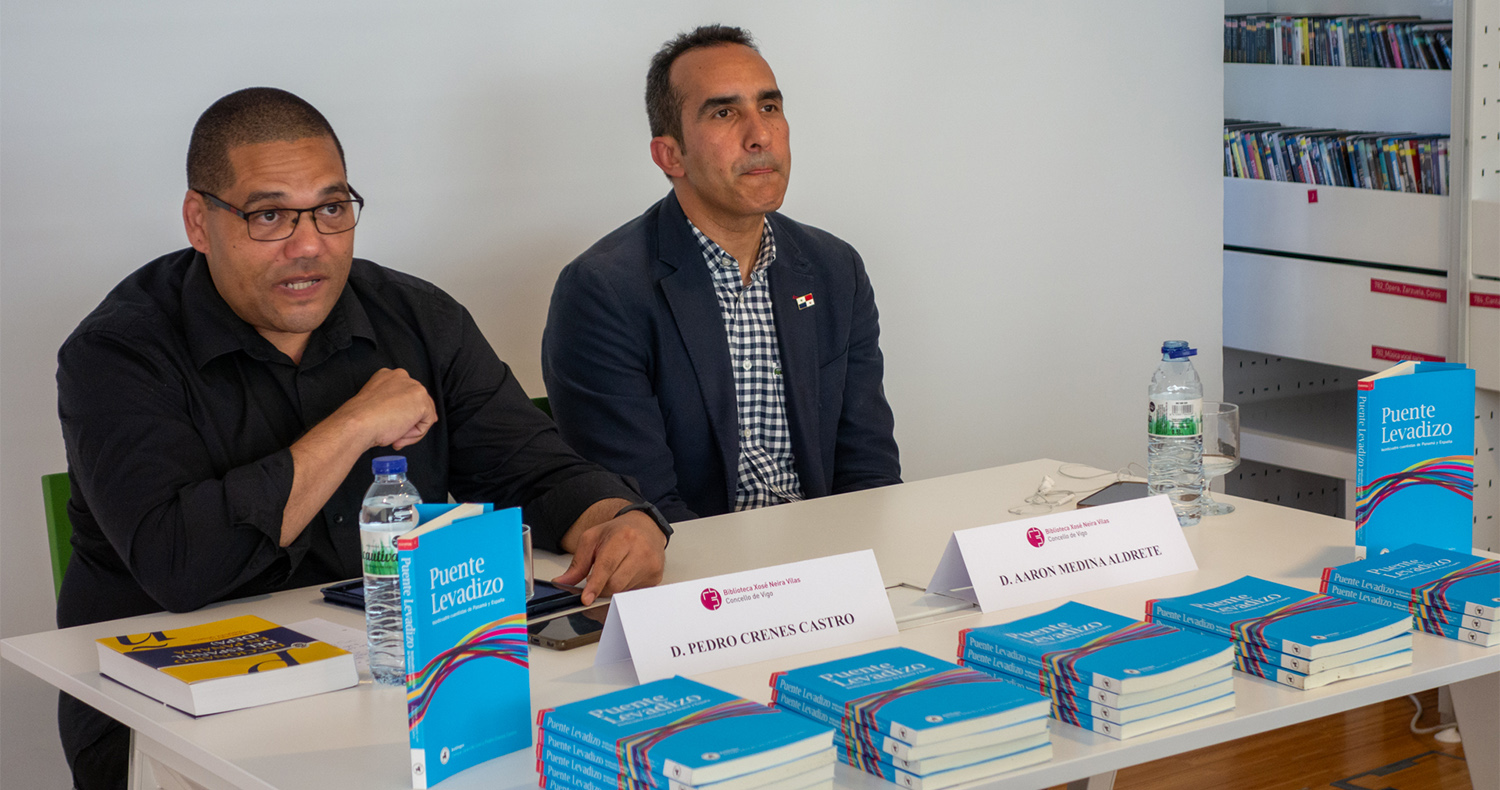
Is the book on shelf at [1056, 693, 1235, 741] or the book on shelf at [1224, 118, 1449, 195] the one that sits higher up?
the book on shelf at [1224, 118, 1449, 195]

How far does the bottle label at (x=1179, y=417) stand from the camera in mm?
2234

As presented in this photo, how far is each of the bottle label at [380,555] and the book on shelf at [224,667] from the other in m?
0.10

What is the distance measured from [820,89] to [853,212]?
33 centimetres

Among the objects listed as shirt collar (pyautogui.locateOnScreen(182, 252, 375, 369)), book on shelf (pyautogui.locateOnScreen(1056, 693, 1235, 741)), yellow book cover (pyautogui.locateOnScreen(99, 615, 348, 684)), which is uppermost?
shirt collar (pyautogui.locateOnScreen(182, 252, 375, 369))

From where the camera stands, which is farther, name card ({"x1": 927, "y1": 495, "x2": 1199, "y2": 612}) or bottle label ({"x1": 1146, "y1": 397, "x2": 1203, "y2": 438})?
bottle label ({"x1": 1146, "y1": 397, "x2": 1203, "y2": 438})

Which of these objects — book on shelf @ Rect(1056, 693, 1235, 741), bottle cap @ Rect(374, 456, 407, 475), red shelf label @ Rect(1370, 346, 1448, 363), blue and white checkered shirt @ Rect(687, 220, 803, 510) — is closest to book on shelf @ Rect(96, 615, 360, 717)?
bottle cap @ Rect(374, 456, 407, 475)

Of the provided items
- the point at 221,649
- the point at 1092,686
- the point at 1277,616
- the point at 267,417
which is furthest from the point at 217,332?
the point at 1277,616

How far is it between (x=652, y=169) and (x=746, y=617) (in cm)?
203

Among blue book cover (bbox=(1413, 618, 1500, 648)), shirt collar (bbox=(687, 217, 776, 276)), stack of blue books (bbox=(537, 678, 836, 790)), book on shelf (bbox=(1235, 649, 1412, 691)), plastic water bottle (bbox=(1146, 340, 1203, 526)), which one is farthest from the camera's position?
shirt collar (bbox=(687, 217, 776, 276))

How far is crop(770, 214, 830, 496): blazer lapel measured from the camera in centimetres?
287

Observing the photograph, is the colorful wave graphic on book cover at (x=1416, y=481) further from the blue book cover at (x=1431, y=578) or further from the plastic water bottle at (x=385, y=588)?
the plastic water bottle at (x=385, y=588)

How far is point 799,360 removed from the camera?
9.45ft

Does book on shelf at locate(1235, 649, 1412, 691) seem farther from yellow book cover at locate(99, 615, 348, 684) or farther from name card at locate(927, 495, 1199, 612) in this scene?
yellow book cover at locate(99, 615, 348, 684)

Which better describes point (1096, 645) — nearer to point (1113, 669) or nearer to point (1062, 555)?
point (1113, 669)
